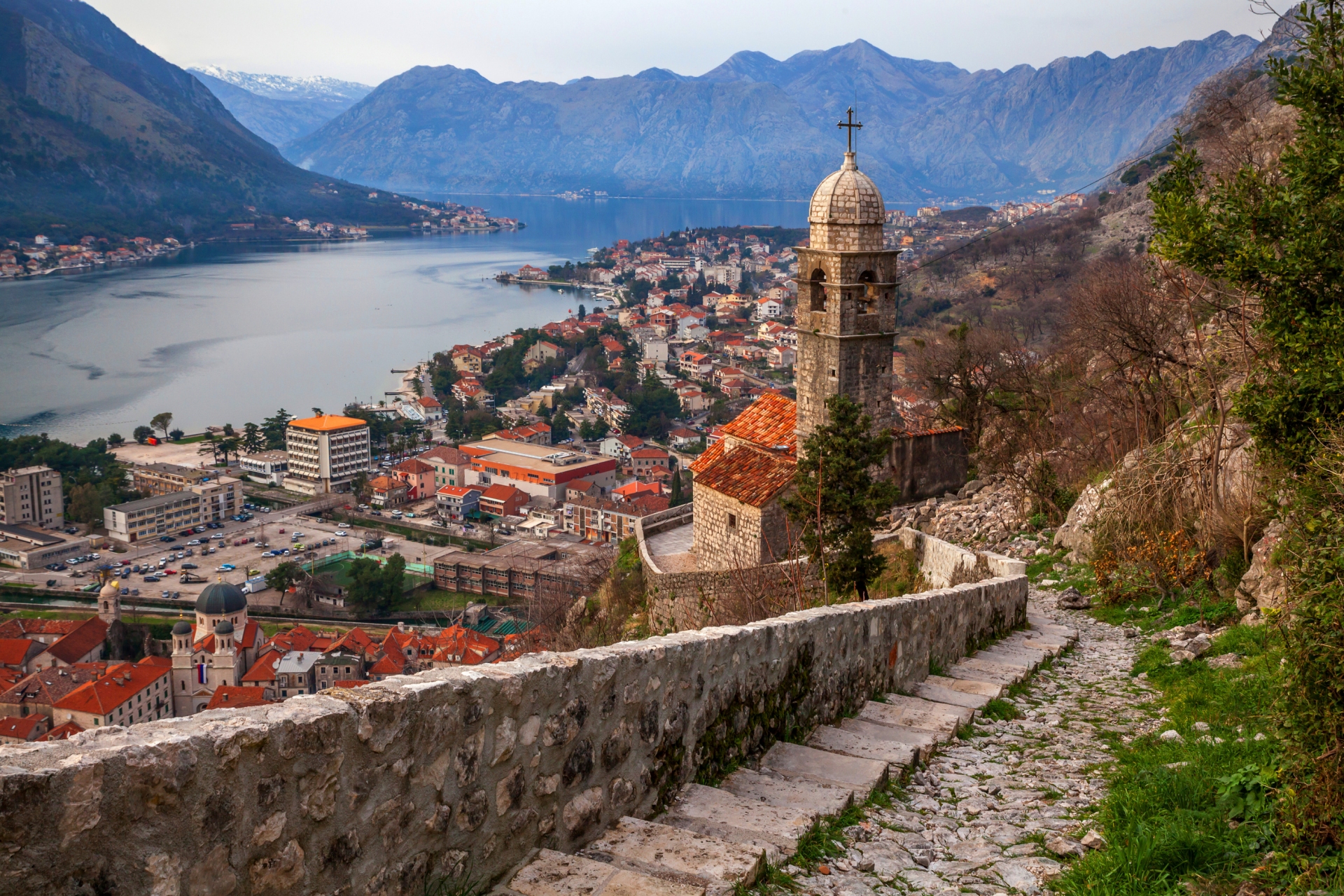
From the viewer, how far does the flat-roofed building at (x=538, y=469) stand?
4500 cm

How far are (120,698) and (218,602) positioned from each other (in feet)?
17.5

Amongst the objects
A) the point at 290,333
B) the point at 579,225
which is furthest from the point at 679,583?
the point at 579,225

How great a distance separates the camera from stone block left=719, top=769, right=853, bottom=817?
9.43ft

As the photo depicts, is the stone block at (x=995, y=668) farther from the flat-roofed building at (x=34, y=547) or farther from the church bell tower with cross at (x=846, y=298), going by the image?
the flat-roofed building at (x=34, y=547)

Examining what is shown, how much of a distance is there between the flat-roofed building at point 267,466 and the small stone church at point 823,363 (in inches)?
1516

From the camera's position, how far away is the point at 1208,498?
6941 mm

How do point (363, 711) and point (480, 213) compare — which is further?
point (480, 213)

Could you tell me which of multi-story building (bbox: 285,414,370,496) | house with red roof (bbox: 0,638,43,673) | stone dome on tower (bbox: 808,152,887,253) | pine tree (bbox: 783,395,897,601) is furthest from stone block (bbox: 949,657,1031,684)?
multi-story building (bbox: 285,414,370,496)

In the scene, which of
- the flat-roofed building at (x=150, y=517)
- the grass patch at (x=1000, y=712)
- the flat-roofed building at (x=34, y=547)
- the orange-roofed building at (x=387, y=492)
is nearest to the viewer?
the grass patch at (x=1000, y=712)

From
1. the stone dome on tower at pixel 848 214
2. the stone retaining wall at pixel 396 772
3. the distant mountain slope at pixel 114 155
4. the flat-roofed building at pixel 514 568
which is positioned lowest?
the flat-roofed building at pixel 514 568

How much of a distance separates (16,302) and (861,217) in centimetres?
8643

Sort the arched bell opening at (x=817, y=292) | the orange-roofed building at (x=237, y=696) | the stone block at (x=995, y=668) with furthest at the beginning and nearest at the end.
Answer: the orange-roofed building at (x=237, y=696), the arched bell opening at (x=817, y=292), the stone block at (x=995, y=668)

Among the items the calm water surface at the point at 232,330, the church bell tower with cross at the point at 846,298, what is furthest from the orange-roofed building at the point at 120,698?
the calm water surface at the point at 232,330

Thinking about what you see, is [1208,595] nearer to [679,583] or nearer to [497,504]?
[679,583]
